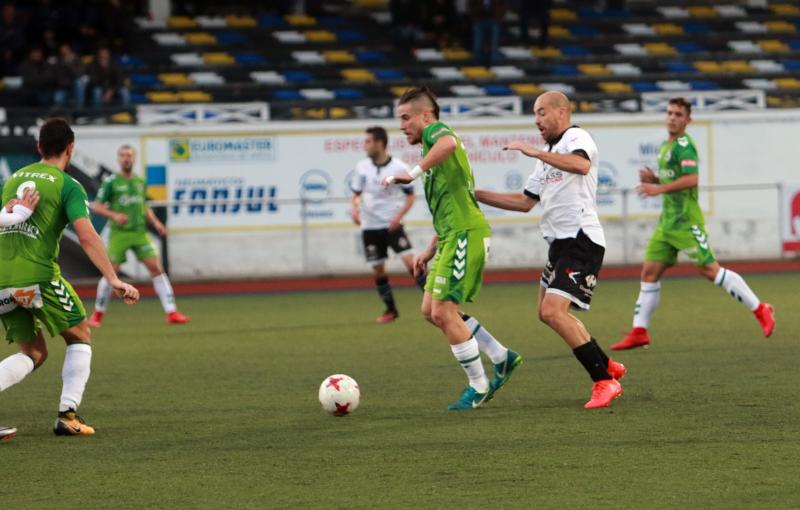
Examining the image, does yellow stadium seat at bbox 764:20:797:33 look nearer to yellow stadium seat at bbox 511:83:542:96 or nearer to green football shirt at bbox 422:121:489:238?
yellow stadium seat at bbox 511:83:542:96

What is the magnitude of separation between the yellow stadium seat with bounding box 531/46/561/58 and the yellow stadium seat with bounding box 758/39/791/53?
4.77 m

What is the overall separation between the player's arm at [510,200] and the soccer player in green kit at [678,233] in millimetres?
3130

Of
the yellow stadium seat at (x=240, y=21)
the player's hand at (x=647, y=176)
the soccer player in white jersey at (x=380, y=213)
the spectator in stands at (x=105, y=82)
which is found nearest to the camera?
the player's hand at (x=647, y=176)

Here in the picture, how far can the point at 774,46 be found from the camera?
31406 millimetres

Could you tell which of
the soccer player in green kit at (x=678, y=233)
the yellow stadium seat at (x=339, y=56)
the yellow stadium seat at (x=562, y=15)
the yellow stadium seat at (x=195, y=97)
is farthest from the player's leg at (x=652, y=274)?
the yellow stadium seat at (x=562, y=15)

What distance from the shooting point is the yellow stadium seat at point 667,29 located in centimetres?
3216

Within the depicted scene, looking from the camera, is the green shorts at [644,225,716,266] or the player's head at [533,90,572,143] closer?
the player's head at [533,90,572,143]

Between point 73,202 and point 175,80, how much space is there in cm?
2011

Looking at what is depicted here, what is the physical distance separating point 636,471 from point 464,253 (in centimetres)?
261

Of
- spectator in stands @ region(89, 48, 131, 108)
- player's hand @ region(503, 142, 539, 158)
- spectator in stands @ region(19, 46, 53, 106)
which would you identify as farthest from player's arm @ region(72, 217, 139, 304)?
spectator in stands @ region(19, 46, 53, 106)

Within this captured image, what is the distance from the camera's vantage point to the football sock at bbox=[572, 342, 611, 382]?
9.17m

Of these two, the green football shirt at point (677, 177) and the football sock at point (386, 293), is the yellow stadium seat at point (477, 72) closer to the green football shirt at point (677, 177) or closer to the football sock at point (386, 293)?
the football sock at point (386, 293)

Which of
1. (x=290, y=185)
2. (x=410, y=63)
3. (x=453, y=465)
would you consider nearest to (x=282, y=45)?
(x=410, y=63)

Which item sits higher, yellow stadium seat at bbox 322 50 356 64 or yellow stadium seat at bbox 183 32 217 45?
yellow stadium seat at bbox 183 32 217 45
